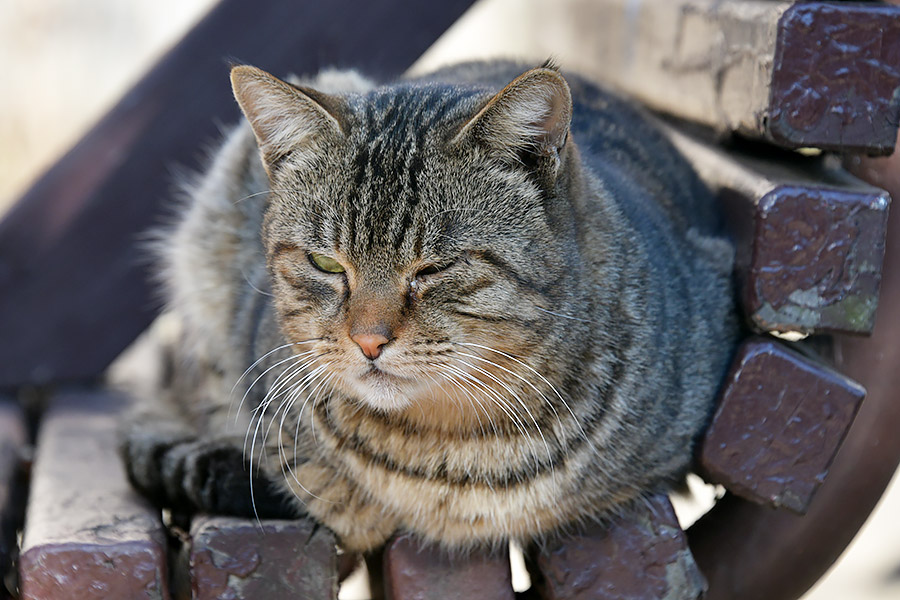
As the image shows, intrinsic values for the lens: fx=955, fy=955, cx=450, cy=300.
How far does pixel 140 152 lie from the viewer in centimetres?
256

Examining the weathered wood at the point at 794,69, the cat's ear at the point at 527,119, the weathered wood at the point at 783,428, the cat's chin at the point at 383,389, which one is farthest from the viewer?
the weathered wood at the point at 783,428

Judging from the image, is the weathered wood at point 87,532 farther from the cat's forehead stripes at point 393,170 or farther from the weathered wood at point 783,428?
the weathered wood at point 783,428

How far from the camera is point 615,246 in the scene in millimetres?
1739

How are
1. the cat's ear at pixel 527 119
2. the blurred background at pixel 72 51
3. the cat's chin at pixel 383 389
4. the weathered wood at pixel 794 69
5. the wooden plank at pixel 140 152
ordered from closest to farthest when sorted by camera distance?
the cat's ear at pixel 527 119
the cat's chin at pixel 383 389
the weathered wood at pixel 794 69
the wooden plank at pixel 140 152
the blurred background at pixel 72 51

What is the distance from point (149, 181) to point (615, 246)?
4.65 feet

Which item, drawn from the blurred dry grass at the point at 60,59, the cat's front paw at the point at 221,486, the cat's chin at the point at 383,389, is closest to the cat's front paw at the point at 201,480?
the cat's front paw at the point at 221,486

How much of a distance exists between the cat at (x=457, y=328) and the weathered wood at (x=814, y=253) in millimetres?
146

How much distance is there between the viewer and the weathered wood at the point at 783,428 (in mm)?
1768

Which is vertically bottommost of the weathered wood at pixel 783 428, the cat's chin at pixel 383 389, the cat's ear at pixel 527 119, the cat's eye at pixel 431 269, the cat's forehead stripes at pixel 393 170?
the weathered wood at pixel 783 428

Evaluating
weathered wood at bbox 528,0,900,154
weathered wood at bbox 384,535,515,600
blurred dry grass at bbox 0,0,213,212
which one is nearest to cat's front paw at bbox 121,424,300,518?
weathered wood at bbox 384,535,515,600

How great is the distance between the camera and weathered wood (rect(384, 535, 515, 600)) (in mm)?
1720

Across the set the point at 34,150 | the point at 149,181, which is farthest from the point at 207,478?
the point at 34,150

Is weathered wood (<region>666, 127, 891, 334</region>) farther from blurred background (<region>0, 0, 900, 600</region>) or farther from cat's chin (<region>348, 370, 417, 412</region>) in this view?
blurred background (<region>0, 0, 900, 600</region>)

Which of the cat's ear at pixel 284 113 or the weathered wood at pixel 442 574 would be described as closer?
the cat's ear at pixel 284 113
